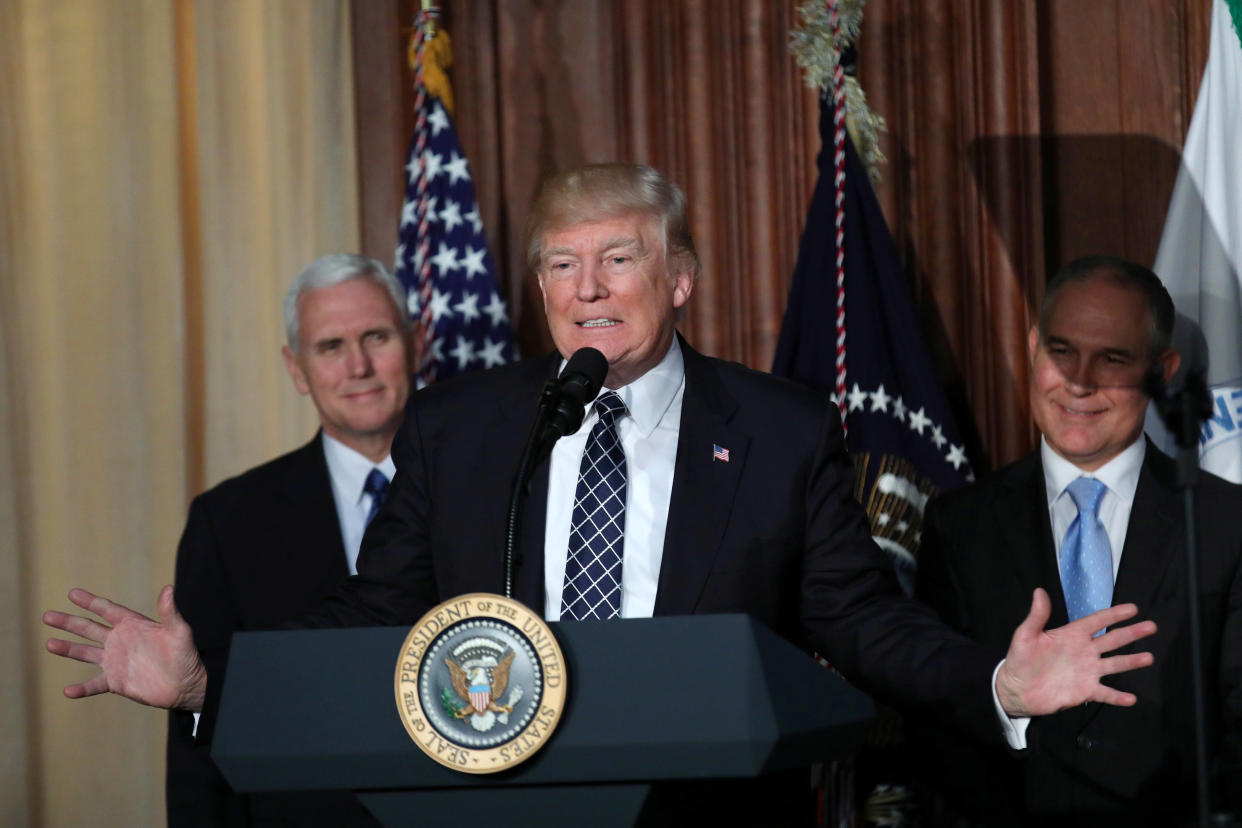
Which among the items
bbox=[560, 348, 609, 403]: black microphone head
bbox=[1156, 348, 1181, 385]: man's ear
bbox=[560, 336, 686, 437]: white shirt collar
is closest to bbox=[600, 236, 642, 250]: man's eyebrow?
bbox=[560, 336, 686, 437]: white shirt collar

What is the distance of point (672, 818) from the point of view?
5.63 ft

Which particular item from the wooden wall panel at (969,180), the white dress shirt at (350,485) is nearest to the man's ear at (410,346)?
the white dress shirt at (350,485)

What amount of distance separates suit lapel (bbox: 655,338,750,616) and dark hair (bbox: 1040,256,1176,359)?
2.97 feet

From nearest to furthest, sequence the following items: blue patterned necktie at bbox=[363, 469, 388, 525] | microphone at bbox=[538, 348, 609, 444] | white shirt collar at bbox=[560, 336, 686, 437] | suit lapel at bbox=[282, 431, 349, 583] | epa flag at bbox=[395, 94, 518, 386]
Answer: microphone at bbox=[538, 348, 609, 444]
white shirt collar at bbox=[560, 336, 686, 437]
suit lapel at bbox=[282, 431, 349, 583]
blue patterned necktie at bbox=[363, 469, 388, 525]
epa flag at bbox=[395, 94, 518, 386]

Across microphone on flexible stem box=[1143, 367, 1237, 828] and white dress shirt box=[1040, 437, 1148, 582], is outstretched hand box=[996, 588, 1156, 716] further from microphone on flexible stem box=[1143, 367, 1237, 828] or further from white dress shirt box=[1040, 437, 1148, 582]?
white dress shirt box=[1040, 437, 1148, 582]

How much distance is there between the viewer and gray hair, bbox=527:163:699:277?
2.48 meters

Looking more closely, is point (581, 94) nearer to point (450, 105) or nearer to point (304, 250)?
point (450, 105)

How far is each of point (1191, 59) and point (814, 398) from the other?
5.84 ft

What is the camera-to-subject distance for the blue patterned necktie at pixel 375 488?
3.40 m

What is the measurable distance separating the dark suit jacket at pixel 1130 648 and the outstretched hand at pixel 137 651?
1454 millimetres

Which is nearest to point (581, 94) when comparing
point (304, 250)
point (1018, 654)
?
point (304, 250)

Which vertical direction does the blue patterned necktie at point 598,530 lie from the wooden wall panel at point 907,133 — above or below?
below

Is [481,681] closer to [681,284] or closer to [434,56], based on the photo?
[681,284]

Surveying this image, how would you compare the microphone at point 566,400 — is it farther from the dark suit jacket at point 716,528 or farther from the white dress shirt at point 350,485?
the white dress shirt at point 350,485
